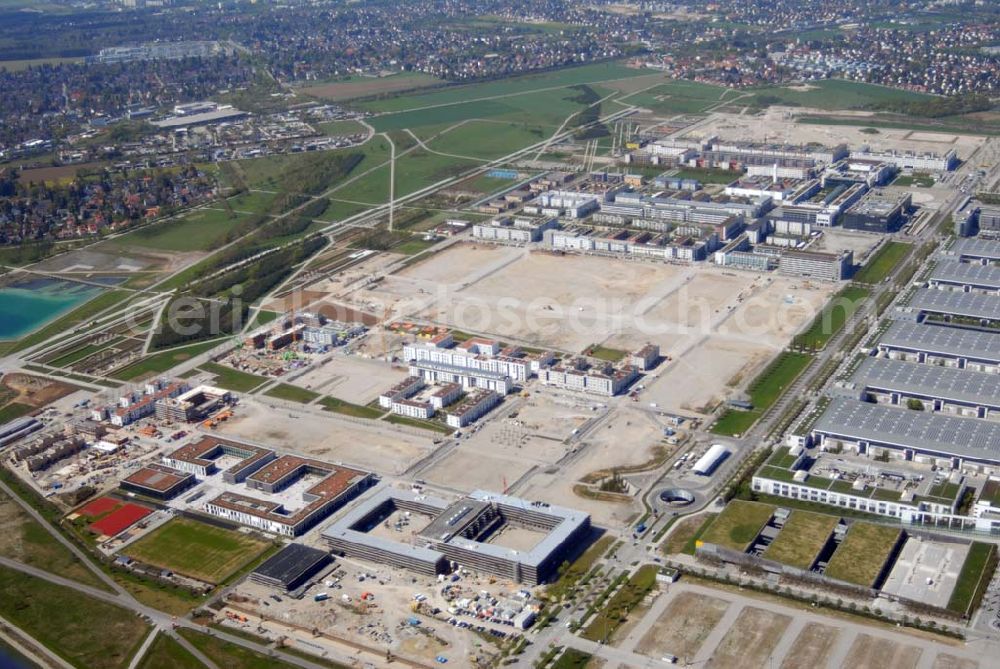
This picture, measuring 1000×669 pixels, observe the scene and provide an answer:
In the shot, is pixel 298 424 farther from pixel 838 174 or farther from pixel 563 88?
pixel 563 88

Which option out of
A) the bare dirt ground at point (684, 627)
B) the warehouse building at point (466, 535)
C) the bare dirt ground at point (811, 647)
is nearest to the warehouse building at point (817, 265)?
the warehouse building at point (466, 535)

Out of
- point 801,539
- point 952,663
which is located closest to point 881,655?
point 952,663

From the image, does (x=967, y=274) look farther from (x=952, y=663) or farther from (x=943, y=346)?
(x=952, y=663)

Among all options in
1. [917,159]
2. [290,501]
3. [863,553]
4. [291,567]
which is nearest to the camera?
[863,553]

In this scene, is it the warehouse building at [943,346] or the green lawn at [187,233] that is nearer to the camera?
the warehouse building at [943,346]

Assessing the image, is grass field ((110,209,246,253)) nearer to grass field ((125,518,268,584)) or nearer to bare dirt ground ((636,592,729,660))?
grass field ((125,518,268,584))

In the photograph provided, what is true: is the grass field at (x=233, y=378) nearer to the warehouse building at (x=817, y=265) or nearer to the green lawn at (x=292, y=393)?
the green lawn at (x=292, y=393)

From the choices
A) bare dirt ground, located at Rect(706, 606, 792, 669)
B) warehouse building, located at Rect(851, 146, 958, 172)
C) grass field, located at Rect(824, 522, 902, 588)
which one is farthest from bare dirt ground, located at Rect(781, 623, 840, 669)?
warehouse building, located at Rect(851, 146, 958, 172)
